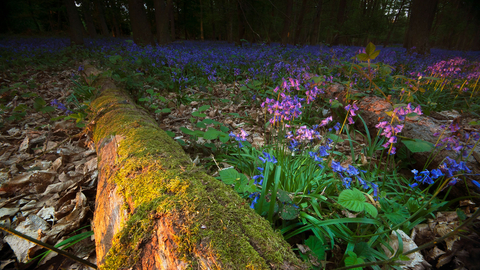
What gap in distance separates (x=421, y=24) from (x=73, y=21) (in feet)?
44.7

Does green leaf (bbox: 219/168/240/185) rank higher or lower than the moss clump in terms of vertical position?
lower

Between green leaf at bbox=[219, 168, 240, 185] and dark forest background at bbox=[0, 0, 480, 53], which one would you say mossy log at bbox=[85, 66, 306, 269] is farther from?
dark forest background at bbox=[0, 0, 480, 53]

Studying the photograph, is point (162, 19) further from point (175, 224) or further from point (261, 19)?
point (175, 224)

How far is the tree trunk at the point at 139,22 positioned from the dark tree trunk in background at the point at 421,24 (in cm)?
1052

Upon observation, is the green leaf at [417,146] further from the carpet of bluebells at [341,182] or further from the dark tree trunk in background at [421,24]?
the dark tree trunk in background at [421,24]

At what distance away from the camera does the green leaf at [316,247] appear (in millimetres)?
1096

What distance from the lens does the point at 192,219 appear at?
2.60 ft

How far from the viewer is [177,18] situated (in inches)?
901

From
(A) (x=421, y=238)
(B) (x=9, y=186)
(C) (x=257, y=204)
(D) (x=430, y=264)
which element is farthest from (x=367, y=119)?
(B) (x=9, y=186)

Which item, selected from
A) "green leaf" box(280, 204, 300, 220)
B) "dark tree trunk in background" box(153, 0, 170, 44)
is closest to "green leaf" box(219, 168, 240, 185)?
"green leaf" box(280, 204, 300, 220)

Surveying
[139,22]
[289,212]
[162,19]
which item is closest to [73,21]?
[139,22]

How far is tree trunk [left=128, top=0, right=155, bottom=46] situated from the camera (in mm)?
7819

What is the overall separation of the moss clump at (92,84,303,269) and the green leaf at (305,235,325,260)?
36 centimetres

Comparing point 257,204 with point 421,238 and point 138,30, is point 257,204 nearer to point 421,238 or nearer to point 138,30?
point 421,238
